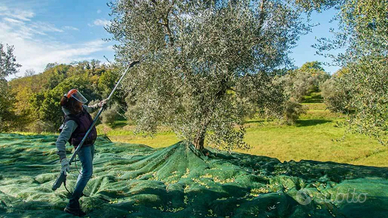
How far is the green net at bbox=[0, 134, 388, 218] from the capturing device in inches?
243

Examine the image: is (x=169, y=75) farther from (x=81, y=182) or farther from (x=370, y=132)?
(x=370, y=132)

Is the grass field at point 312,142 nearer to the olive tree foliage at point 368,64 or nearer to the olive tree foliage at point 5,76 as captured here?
the olive tree foliage at point 368,64

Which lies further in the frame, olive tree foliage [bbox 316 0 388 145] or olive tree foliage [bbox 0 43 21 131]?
olive tree foliage [bbox 0 43 21 131]

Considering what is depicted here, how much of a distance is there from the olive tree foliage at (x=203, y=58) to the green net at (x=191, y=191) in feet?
4.71

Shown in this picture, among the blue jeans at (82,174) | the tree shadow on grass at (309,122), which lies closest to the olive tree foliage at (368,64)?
the blue jeans at (82,174)

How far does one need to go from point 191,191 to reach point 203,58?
435 cm

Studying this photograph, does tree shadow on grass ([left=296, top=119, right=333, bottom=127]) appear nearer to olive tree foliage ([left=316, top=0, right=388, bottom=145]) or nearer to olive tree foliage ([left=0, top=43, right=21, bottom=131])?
olive tree foliage ([left=316, top=0, right=388, bottom=145])

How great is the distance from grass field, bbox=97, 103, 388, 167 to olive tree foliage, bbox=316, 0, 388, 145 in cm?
151

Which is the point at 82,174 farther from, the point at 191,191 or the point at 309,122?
the point at 309,122

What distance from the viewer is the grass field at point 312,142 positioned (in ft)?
56.7

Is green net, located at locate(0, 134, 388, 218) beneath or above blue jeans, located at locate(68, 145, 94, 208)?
beneath

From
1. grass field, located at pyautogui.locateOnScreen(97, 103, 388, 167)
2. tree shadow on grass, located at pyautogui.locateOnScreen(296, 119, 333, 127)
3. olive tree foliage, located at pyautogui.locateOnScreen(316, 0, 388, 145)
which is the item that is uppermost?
olive tree foliage, located at pyautogui.locateOnScreen(316, 0, 388, 145)

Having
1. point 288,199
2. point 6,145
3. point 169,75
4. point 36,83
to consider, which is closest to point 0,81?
point 6,145

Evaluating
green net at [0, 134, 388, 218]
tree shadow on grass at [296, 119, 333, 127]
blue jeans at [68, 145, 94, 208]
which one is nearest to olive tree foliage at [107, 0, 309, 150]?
green net at [0, 134, 388, 218]
